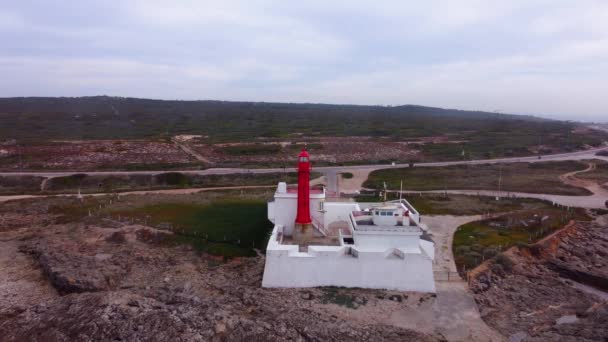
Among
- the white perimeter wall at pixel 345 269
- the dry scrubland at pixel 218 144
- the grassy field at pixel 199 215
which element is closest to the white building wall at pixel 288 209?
the grassy field at pixel 199 215

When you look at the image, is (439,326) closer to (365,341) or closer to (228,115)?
(365,341)

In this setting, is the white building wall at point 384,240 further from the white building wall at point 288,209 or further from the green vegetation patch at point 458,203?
the green vegetation patch at point 458,203

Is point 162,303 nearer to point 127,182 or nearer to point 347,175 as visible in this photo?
point 127,182

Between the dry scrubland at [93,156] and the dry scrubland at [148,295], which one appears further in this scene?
the dry scrubland at [93,156]

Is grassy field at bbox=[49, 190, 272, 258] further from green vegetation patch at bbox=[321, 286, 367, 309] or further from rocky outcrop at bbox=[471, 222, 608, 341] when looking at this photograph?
rocky outcrop at bbox=[471, 222, 608, 341]

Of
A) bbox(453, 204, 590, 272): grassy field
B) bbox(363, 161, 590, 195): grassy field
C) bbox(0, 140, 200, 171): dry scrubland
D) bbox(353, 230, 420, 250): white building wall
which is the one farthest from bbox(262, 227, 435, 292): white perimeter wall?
bbox(0, 140, 200, 171): dry scrubland
